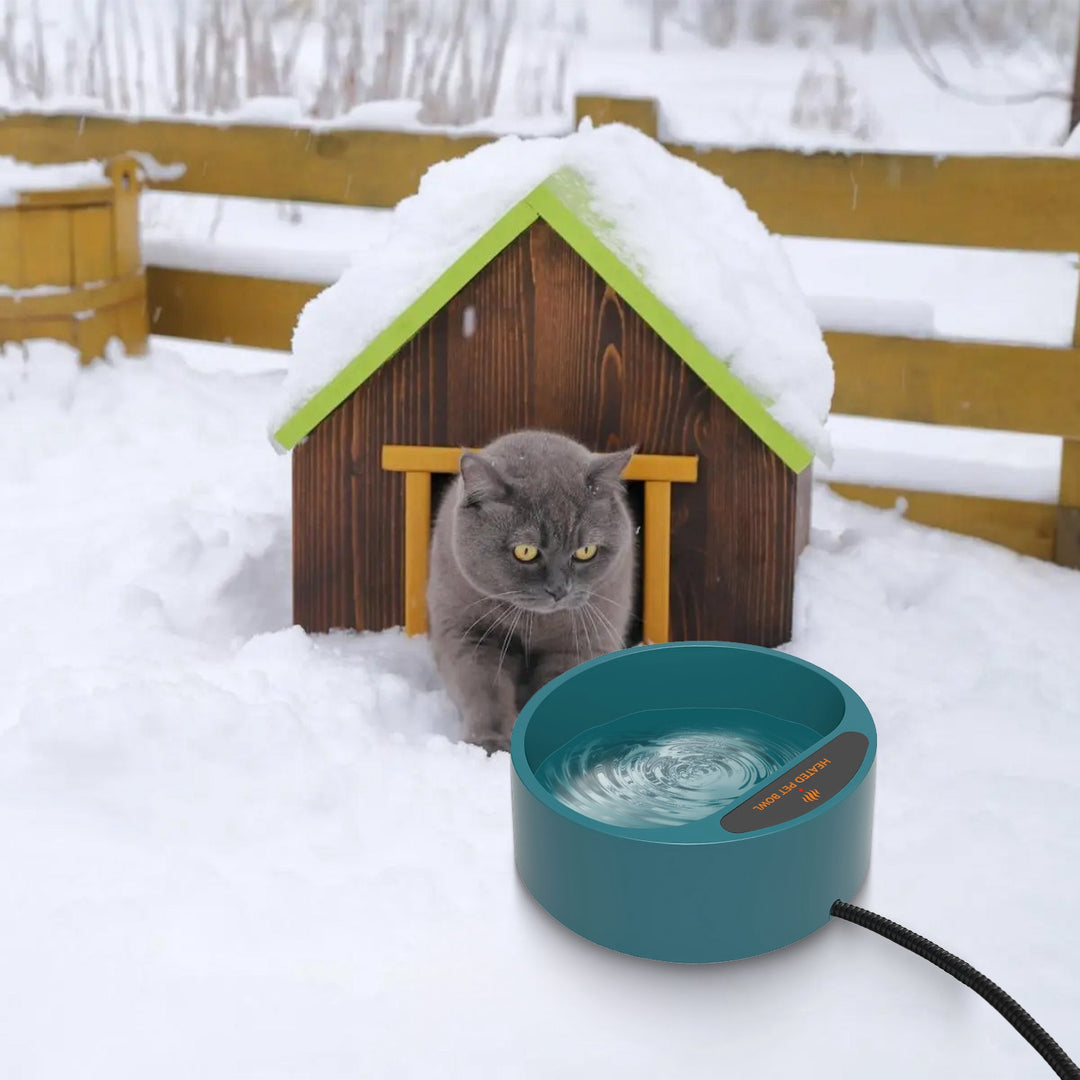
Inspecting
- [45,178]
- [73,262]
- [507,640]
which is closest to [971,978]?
[507,640]

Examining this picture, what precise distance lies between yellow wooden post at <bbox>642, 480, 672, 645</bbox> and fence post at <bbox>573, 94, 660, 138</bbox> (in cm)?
159

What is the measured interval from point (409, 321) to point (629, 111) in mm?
1573

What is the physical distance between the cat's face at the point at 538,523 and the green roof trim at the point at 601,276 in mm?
275

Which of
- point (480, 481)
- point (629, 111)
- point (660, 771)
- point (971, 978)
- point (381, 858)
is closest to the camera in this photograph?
point (971, 978)

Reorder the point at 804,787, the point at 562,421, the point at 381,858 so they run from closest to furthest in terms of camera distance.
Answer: the point at 804,787 < the point at 381,858 < the point at 562,421

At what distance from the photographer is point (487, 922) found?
160 cm

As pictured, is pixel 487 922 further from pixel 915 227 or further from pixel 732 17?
pixel 732 17

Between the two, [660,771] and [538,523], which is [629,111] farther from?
[660,771]

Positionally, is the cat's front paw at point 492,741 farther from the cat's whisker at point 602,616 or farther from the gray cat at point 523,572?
the cat's whisker at point 602,616

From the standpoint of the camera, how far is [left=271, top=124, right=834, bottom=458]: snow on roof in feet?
7.59

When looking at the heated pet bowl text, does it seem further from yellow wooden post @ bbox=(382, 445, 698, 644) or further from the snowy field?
yellow wooden post @ bbox=(382, 445, 698, 644)

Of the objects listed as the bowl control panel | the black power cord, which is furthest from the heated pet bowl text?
the black power cord

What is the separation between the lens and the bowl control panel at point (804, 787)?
4.95 feet

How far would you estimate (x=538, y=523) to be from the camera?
2.14m
